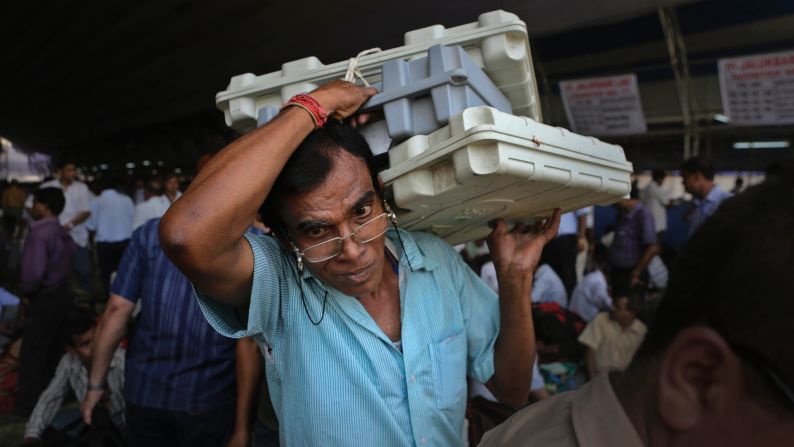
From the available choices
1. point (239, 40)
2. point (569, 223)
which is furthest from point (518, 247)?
point (239, 40)

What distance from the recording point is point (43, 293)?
4.47m

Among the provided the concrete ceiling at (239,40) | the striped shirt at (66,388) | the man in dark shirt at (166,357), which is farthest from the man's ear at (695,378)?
the striped shirt at (66,388)

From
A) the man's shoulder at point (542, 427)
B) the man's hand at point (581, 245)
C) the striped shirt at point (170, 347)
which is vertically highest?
the man's shoulder at point (542, 427)

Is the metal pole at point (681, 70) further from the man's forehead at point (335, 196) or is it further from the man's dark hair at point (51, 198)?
the man's dark hair at point (51, 198)

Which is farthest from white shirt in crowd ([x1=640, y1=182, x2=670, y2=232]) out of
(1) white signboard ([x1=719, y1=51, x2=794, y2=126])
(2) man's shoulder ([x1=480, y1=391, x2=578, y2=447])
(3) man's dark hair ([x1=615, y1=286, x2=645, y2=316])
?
(2) man's shoulder ([x1=480, y1=391, x2=578, y2=447])

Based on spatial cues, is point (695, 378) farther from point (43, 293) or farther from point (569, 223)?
point (569, 223)

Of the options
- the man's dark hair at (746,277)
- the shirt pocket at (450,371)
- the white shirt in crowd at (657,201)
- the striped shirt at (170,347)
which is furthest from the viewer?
the white shirt in crowd at (657,201)

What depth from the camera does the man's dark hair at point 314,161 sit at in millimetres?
1226

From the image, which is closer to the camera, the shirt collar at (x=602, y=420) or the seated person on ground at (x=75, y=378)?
the shirt collar at (x=602, y=420)

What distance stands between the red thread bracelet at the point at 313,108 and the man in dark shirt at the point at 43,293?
4113mm

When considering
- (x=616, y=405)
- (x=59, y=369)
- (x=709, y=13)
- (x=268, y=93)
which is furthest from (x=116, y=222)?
(x=616, y=405)

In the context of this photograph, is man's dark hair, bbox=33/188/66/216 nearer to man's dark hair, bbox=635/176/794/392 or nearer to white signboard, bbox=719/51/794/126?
man's dark hair, bbox=635/176/794/392

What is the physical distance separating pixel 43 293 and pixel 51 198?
0.82 m

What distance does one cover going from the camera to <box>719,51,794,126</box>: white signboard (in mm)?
3914
